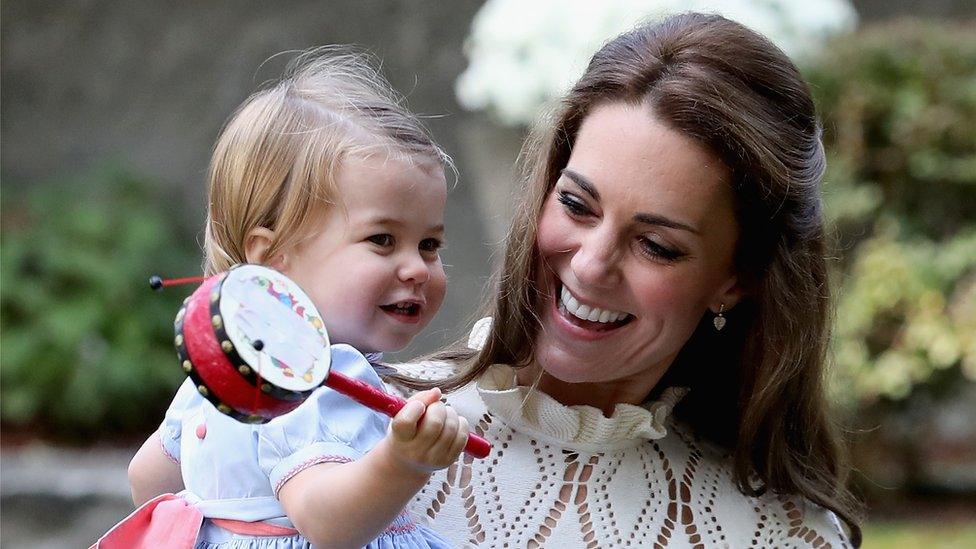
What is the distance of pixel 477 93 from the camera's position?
4.17 m

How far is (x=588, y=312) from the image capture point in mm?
2162

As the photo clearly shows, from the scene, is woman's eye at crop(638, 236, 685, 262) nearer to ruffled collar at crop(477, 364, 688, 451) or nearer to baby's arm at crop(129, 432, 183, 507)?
ruffled collar at crop(477, 364, 688, 451)

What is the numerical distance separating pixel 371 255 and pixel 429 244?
0.15 metres

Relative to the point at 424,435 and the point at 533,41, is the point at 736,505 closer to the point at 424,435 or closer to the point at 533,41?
the point at 424,435

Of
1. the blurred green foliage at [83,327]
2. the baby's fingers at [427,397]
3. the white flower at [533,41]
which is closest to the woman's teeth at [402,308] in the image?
the baby's fingers at [427,397]

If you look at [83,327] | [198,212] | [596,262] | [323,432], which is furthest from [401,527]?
[198,212]

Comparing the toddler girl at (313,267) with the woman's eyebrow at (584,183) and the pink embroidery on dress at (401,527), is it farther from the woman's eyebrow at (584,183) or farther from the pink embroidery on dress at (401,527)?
the woman's eyebrow at (584,183)

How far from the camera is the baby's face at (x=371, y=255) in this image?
1912 mm

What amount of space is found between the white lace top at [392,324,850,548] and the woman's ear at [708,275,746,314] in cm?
19

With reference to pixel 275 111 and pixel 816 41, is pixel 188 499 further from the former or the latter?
pixel 816 41

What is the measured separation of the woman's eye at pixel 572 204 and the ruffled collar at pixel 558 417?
1.01 ft

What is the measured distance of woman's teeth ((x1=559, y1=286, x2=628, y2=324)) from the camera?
2.16 m

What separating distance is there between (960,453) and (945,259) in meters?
1.12

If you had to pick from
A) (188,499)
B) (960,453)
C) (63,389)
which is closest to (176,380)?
(63,389)
